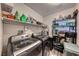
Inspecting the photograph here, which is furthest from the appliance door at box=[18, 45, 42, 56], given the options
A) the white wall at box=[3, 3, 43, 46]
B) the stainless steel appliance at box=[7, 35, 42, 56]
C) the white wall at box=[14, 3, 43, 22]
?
the white wall at box=[14, 3, 43, 22]

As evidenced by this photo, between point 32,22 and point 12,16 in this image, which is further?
point 32,22

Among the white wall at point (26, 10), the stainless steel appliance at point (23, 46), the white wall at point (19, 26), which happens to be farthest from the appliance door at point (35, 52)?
the white wall at point (26, 10)

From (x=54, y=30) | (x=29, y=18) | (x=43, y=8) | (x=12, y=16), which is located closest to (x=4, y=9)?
(x=12, y=16)

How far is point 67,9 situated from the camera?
1239mm

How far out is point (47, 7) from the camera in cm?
127

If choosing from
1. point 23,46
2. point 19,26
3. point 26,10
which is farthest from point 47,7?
point 23,46

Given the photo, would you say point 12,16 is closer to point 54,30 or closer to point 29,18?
point 29,18

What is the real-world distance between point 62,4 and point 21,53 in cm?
73

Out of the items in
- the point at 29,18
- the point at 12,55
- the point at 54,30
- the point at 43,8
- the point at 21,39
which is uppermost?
the point at 43,8

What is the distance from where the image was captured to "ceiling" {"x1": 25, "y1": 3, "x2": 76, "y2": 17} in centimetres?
126

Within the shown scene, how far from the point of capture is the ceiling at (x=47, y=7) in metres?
1.26

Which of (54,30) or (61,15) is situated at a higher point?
(61,15)

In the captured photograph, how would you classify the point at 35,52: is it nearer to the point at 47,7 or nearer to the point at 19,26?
the point at 19,26

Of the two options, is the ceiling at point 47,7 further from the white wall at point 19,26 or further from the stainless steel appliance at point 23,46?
the stainless steel appliance at point 23,46
